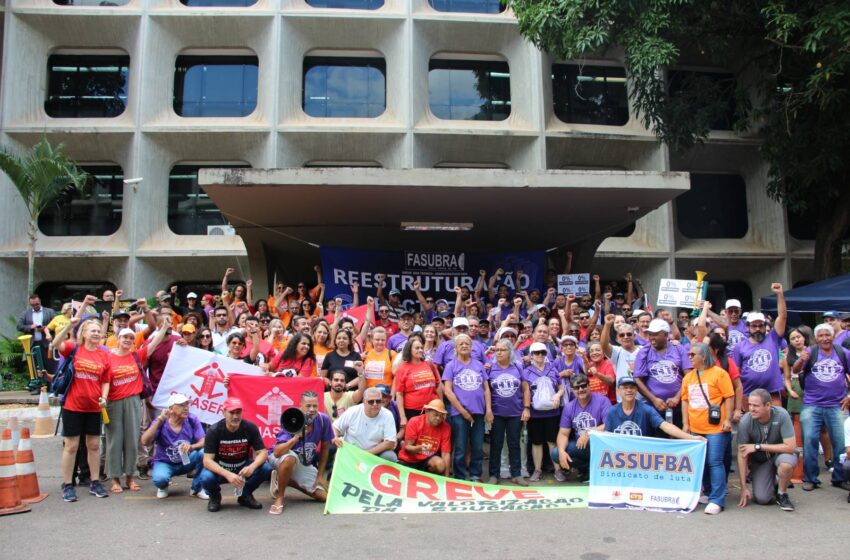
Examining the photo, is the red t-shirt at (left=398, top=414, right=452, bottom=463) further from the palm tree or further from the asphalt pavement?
the palm tree

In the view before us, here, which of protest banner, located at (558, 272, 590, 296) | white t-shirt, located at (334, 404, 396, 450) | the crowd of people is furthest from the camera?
protest banner, located at (558, 272, 590, 296)

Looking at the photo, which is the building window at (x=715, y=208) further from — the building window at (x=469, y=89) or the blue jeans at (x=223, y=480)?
the blue jeans at (x=223, y=480)

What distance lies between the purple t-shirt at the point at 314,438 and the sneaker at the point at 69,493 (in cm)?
225

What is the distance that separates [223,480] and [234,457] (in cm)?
26

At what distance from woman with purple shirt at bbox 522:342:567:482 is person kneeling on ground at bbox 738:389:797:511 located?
216 centimetres

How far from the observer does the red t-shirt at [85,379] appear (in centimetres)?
751

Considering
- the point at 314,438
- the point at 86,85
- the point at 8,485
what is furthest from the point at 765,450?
the point at 86,85

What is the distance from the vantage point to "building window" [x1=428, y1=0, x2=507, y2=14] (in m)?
22.5

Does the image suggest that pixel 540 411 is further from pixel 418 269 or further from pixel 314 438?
pixel 418 269

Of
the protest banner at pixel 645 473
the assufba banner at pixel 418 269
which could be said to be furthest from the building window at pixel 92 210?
the protest banner at pixel 645 473

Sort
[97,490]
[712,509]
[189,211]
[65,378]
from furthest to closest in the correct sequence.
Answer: [189,211], [65,378], [97,490], [712,509]

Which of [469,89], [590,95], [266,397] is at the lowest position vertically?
[266,397]

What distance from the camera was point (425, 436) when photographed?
7852 mm

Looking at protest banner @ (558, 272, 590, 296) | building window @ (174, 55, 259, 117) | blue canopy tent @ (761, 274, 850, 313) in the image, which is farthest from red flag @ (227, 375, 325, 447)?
building window @ (174, 55, 259, 117)
